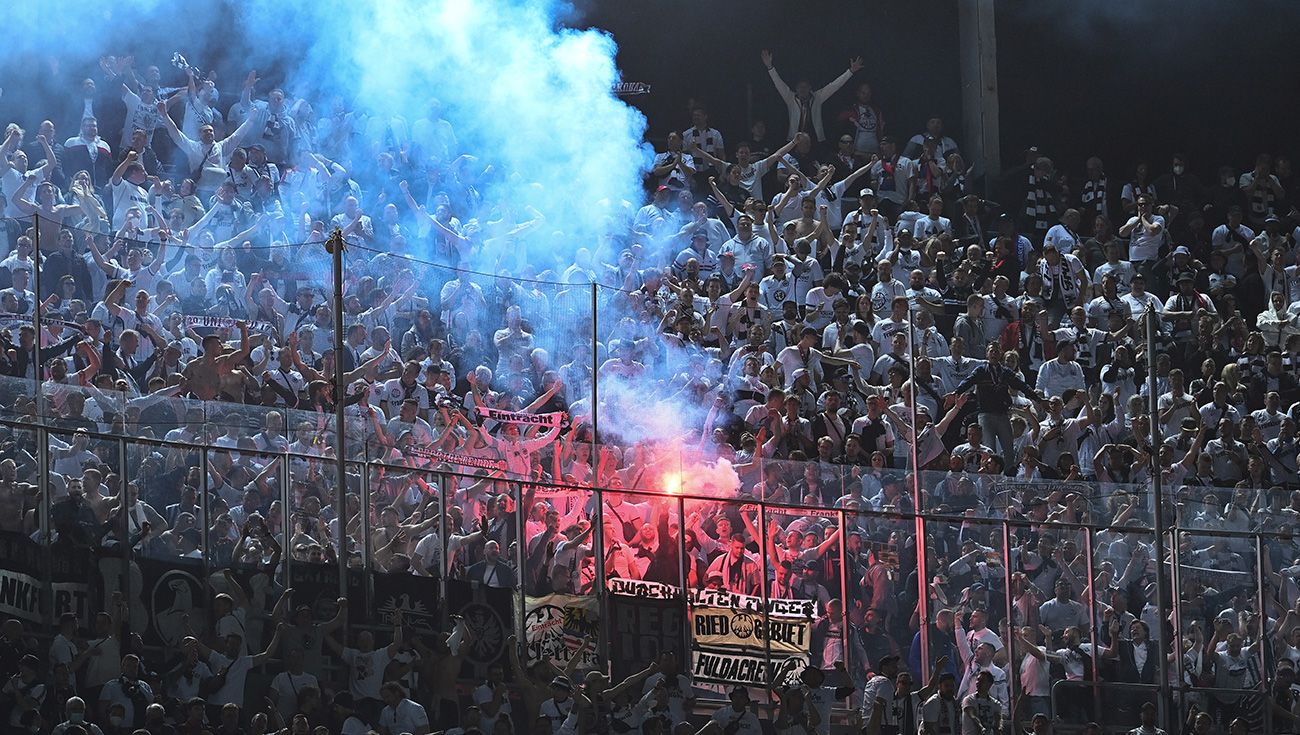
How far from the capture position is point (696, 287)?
2014 cm


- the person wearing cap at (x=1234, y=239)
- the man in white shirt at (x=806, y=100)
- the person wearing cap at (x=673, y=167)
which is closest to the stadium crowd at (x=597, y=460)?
the person wearing cap at (x=673, y=167)

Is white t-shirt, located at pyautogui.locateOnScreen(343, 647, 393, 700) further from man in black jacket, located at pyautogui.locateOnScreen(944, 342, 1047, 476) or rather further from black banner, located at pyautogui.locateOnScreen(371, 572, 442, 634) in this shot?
man in black jacket, located at pyautogui.locateOnScreen(944, 342, 1047, 476)

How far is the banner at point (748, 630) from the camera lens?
611 inches

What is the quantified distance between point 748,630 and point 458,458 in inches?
96.8

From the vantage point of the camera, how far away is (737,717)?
50.2 feet

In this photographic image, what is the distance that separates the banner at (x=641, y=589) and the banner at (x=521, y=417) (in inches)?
48.8

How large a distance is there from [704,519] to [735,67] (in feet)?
46.9

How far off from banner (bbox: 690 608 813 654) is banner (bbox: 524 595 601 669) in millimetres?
777

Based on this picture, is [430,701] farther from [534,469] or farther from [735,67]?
[735,67]

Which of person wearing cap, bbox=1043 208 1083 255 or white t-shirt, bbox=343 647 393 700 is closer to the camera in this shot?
white t-shirt, bbox=343 647 393 700

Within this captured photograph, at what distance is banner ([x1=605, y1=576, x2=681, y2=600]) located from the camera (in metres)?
15.3

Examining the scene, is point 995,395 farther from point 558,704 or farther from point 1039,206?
point 1039,206

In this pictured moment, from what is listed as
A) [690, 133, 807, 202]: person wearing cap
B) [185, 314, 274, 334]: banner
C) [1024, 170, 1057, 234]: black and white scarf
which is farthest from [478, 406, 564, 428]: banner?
[1024, 170, 1057, 234]: black and white scarf

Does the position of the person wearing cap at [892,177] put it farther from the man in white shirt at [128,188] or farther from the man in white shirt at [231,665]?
the man in white shirt at [231,665]
